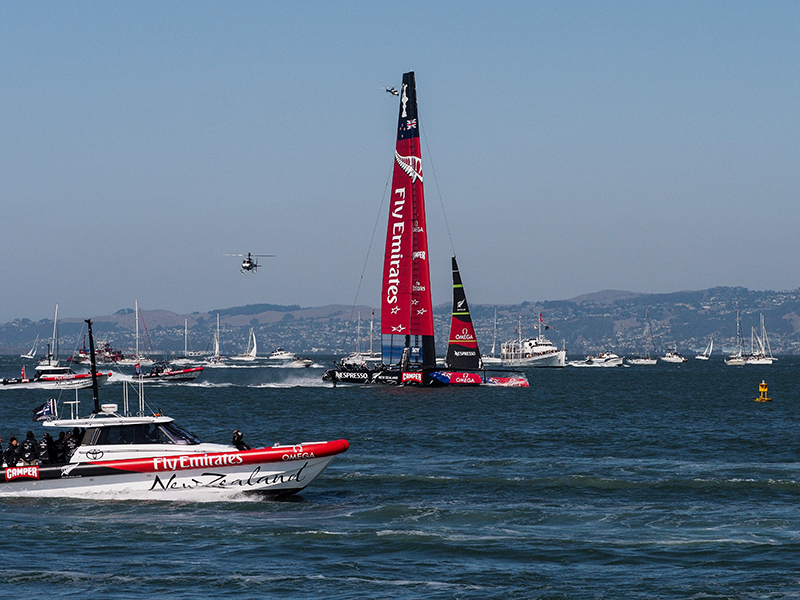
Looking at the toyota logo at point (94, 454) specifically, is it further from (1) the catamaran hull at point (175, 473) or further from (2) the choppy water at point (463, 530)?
(2) the choppy water at point (463, 530)

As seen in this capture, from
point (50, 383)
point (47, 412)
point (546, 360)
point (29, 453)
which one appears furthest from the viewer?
point (546, 360)

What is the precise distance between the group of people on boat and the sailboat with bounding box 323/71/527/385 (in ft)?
186

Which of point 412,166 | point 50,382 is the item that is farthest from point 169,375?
point 412,166

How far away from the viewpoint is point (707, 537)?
24.2 metres

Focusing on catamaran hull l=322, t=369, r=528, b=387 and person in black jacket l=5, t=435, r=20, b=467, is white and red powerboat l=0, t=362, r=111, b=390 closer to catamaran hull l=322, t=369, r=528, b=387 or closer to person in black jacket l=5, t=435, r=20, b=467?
catamaran hull l=322, t=369, r=528, b=387

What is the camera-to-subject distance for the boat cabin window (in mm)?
28922

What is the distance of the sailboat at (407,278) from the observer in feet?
284

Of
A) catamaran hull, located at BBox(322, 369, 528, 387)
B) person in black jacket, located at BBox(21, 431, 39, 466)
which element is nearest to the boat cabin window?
person in black jacket, located at BBox(21, 431, 39, 466)

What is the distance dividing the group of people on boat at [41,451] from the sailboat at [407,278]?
5684cm

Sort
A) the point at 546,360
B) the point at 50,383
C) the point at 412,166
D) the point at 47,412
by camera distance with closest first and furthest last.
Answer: the point at 47,412 < the point at 412,166 < the point at 50,383 < the point at 546,360

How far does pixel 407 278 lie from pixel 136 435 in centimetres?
5900

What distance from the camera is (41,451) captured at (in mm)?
29000

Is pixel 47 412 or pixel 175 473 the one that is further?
pixel 47 412

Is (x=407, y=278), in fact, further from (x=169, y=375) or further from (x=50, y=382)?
(x=169, y=375)
